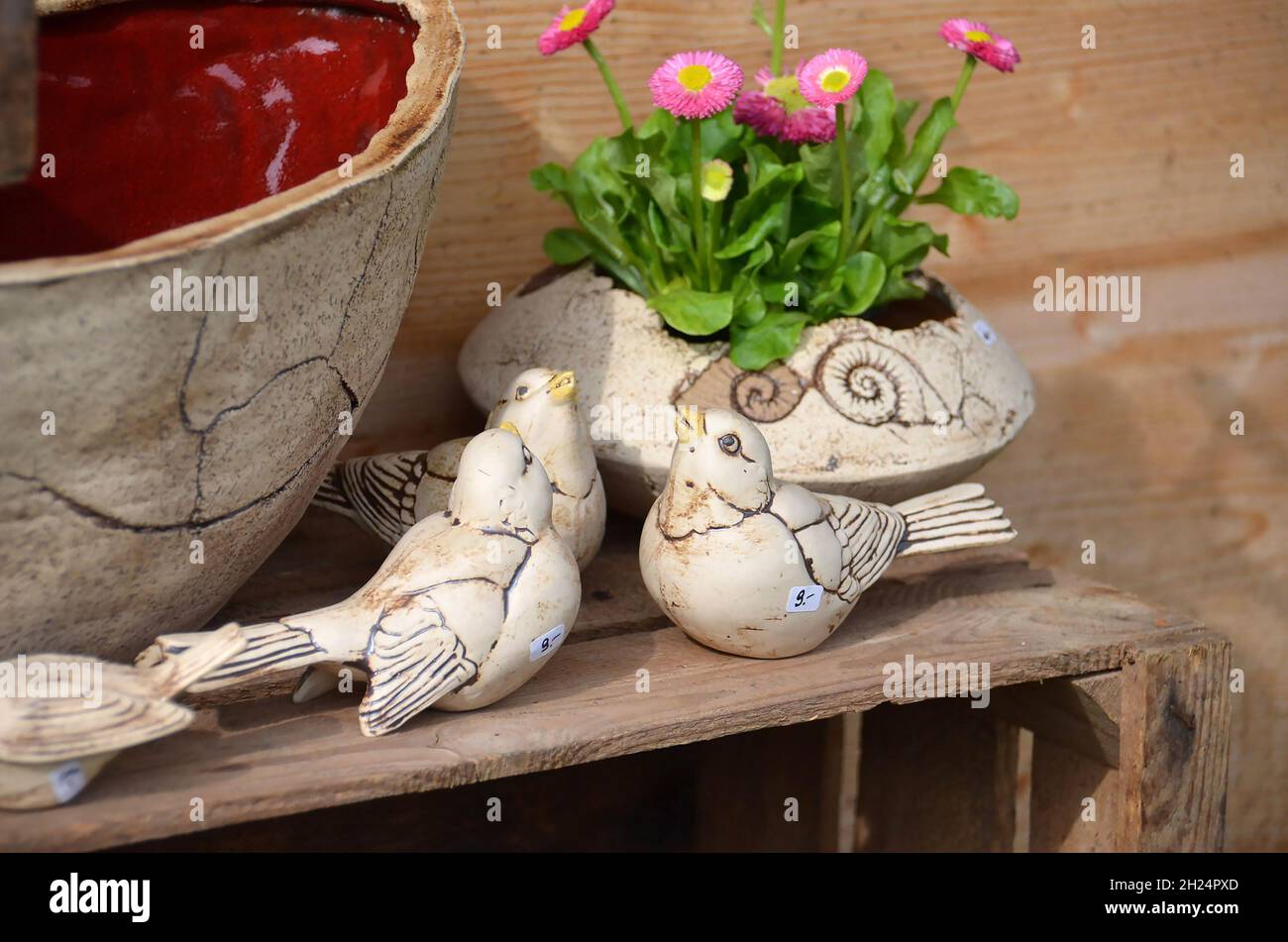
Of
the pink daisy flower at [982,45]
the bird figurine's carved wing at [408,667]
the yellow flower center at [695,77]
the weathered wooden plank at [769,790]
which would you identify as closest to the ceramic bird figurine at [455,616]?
the bird figurine's carved wing at [408,667]

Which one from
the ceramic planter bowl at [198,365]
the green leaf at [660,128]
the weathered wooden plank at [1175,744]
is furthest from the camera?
the green leaf at [660,128]

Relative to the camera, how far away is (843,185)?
1259mm

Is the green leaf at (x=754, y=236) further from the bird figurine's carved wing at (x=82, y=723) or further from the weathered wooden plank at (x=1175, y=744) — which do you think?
the bird figurine's carved wing at (x=82, y=723)

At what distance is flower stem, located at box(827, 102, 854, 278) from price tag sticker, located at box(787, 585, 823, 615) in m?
0.34

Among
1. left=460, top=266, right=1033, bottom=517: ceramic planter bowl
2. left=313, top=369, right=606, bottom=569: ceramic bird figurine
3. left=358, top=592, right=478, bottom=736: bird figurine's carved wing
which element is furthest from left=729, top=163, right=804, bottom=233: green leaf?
left=358, top=592, right=478, bottom=736: bird figurine's carved wing

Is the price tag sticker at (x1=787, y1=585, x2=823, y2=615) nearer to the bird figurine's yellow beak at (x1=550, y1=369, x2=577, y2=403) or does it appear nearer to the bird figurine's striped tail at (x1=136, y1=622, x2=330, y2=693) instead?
the bird figurine's yellow beak at (x1=550, y1=369, x2=577, y2=403)

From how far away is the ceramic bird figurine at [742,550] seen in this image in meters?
1.09

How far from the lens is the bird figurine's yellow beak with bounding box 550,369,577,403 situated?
117 centimetres

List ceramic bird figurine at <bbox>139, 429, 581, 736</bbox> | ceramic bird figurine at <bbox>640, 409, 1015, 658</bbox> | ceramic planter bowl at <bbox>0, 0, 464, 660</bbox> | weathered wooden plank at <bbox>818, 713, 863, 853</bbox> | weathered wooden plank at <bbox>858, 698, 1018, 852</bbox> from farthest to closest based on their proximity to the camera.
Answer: weathered wooden plank at <bbox>818, 713, 863, 853</bbox> → weathered wooden plank at <bbox>858, 698, 1018, 852</bbox> → ceramic bird figurine at <bbox>640, 409, 1015, 658</bbox> → ceramic bird figurine at <bbox>139, 429, 581, 736</bbox> → ceramic planter bowl at <bbox>0, 0, 464, 660</bbox>

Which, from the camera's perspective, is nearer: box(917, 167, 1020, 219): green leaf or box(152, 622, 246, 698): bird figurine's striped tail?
box(152, 622, 246, 698): bird figurine's striped tail

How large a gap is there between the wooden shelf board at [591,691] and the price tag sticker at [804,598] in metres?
0.05

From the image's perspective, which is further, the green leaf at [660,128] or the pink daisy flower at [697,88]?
the green leaf at [660,128]
